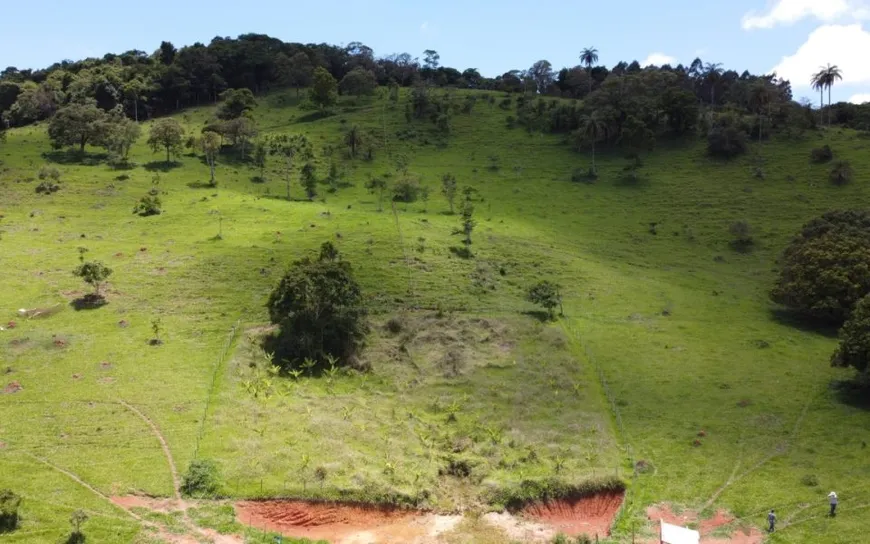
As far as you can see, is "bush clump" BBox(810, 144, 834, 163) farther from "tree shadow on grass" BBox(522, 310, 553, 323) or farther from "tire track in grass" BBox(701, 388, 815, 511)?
"tire track in grass" BBox(701, 388, 815, 511)

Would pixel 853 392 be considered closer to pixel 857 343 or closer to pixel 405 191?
pixel 857 343

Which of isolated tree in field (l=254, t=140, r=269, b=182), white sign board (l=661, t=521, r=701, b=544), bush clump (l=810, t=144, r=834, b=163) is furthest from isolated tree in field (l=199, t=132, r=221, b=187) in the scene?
bush clump (l=810, t=144, r=834, b=163)

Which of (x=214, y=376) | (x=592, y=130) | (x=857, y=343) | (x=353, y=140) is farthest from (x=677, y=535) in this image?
(x=353, y=140)

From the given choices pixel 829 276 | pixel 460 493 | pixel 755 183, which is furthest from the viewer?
pixel 755 183

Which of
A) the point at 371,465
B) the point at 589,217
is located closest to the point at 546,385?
the point at 371,465

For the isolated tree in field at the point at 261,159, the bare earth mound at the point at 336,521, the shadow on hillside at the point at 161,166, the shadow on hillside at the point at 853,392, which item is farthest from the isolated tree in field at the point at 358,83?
the bare earth mound at the point at 336,521

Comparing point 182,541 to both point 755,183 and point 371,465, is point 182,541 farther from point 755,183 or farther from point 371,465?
point 755,183

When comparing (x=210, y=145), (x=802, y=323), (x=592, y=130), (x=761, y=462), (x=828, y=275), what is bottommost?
(x=761, y=462)
